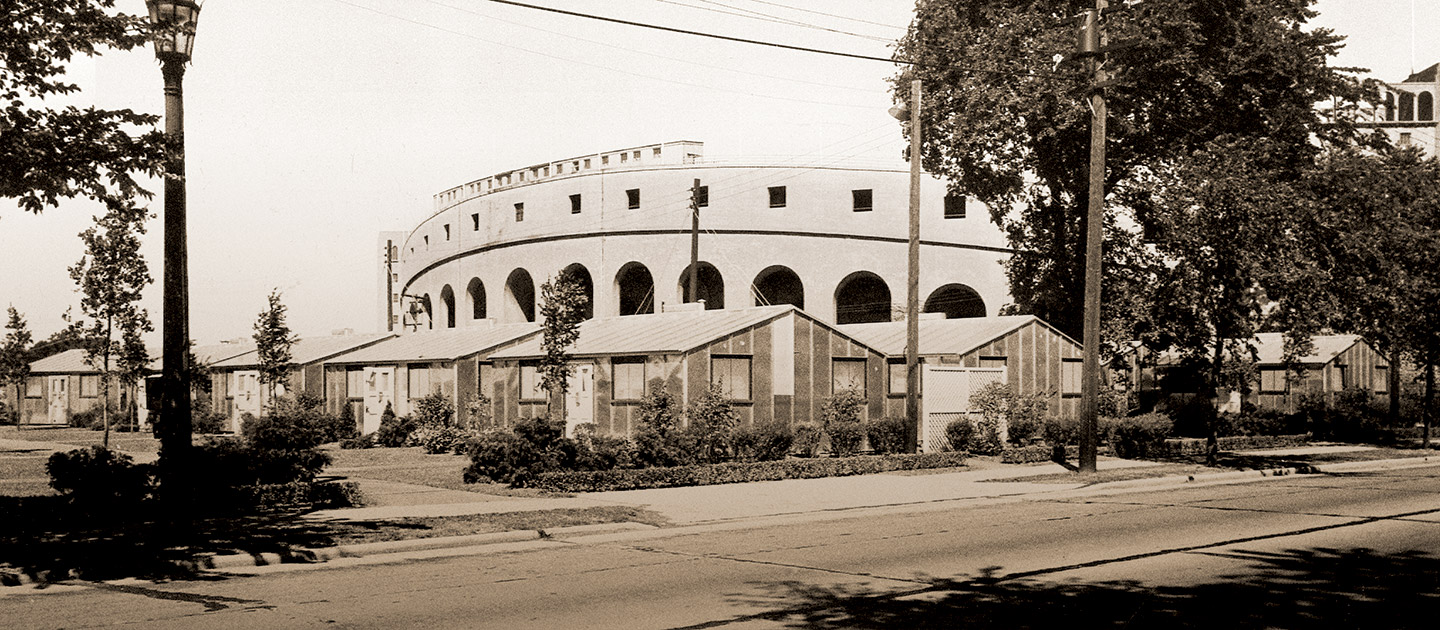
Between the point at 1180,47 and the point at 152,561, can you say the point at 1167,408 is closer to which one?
the point at 1180,47

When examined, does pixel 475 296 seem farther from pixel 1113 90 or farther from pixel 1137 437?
pixel 1137 437

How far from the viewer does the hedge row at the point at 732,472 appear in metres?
20.9

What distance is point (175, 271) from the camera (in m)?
14.1

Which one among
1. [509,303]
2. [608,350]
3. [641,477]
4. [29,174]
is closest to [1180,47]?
[608,350]

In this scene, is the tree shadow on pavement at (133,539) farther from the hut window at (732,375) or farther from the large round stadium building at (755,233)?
the large round stadium building at (755,233)

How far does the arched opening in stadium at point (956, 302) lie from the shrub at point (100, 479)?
195 feet

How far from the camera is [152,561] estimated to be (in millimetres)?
12398

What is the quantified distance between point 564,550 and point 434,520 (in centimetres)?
264

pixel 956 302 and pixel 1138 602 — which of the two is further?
pixel 956 302

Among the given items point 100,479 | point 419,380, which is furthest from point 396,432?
point 100,479

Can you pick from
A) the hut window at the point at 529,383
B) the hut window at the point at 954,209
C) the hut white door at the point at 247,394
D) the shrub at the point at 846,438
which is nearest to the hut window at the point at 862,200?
the hut window at the point at 954,209

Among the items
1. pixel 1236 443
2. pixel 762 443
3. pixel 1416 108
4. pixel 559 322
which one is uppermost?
pixel 1416 108

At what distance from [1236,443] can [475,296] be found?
5956 centimetres

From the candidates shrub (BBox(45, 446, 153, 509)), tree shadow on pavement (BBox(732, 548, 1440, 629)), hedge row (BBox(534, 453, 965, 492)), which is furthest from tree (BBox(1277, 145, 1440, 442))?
shrub (BBox(45, 446, 153, 509))
